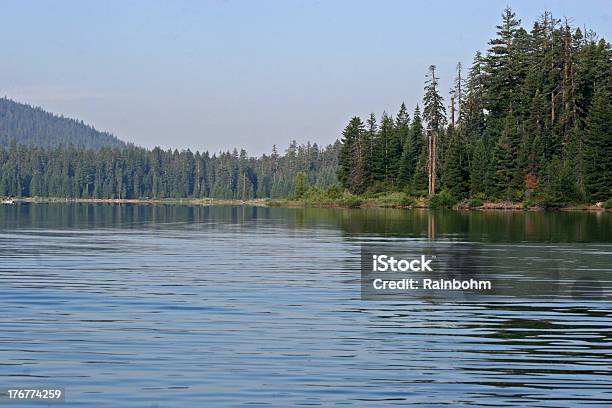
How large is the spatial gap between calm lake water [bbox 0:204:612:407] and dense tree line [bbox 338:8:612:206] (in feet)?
226

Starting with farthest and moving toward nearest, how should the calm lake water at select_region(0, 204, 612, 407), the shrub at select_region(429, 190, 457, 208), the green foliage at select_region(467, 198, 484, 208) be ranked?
the shrub at select_region(429, 190, 457, 208), the green foliage at select_region(467, 198, 484, 208), the calm lake water at select_region(0, 204, 612, 407)

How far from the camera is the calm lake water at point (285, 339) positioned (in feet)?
43.6

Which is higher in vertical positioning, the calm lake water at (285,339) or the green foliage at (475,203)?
the green foliage at (475,203)

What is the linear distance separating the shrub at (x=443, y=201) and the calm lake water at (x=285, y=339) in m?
77.5

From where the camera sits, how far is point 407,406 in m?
12.5

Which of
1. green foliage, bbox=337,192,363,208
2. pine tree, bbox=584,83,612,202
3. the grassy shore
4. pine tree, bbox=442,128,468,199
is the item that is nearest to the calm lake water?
pine tree, bbox=584,83,612,202

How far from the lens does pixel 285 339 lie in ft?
56.1

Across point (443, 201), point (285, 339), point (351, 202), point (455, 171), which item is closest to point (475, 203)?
point (443, 201)

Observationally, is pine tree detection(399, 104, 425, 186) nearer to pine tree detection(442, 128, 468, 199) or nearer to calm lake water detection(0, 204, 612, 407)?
pine tree detection(442, 128, 468, 199)

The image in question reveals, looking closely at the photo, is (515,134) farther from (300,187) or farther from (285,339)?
(285,339)

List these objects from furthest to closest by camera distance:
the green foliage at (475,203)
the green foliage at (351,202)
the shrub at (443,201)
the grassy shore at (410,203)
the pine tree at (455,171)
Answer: the green foliage at (351,202) → the pine tree at (455,171) → the shrub at (443,201) → the green foliage at (475,203) → the grassy shore at (410,203)

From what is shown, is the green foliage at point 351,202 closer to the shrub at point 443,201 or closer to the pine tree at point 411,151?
the pine tree at point 411,151

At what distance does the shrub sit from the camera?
10925 cm

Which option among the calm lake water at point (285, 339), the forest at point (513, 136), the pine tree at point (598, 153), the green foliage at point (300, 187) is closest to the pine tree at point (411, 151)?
the forest at point (513, 136)
